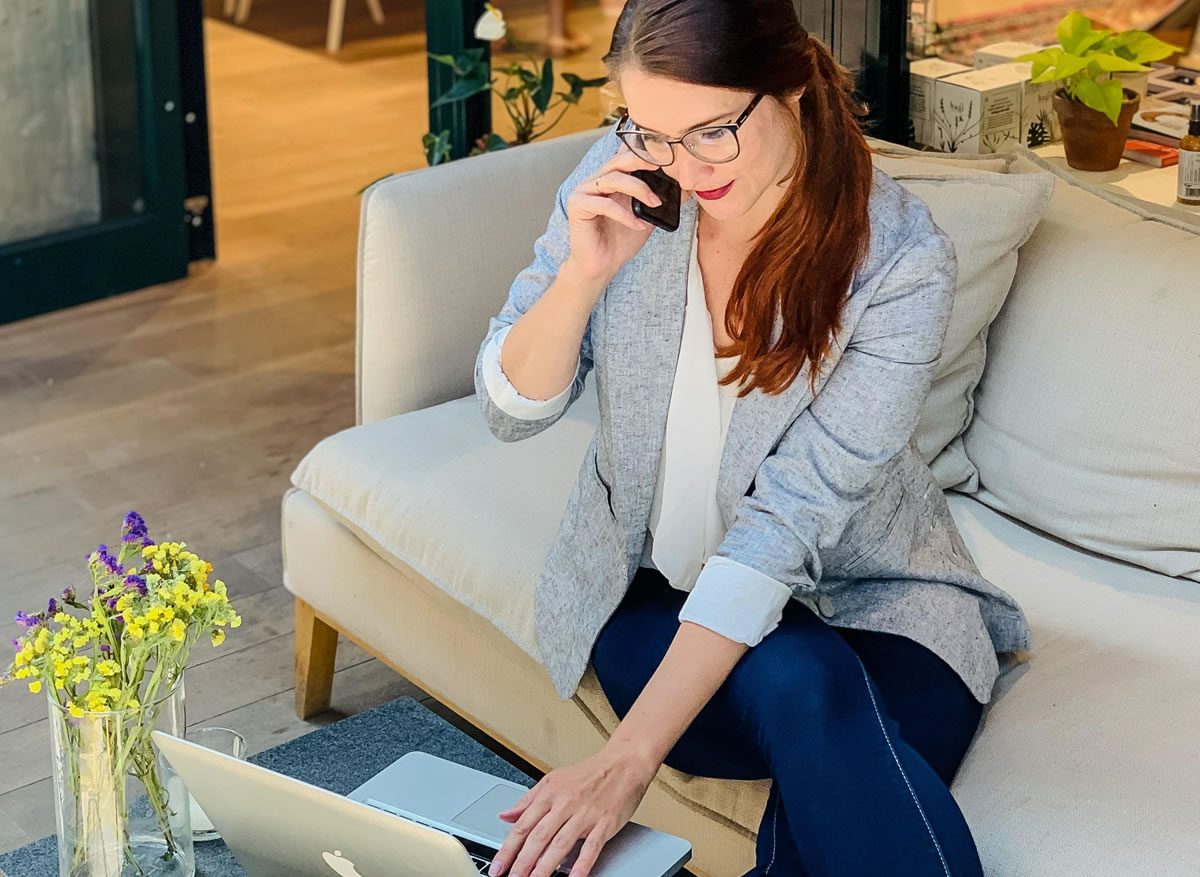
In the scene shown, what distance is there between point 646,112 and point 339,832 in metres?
0.63

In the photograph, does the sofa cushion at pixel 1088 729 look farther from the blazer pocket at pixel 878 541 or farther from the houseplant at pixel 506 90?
the houseplant at pixel 506 90

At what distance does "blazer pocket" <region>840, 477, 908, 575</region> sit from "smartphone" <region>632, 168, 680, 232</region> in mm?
344

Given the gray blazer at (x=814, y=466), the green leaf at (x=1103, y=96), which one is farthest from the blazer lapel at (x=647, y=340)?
the green leaf at (x=1103, y=96)

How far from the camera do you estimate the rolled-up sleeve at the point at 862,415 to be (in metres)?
1.43

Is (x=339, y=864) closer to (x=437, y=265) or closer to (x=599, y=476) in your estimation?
(x=599, y=476)

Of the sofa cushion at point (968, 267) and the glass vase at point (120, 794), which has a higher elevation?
the sofa cushion at point (968, 267)

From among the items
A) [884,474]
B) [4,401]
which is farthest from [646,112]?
[4,401]

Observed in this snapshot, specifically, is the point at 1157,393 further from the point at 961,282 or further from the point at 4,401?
the point at 4,401

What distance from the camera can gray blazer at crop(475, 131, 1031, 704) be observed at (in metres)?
1.44

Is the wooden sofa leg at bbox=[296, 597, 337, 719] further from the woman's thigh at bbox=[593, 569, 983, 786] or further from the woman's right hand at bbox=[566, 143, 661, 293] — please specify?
the woman's right hand at bbox=[566, 143, 661, 293]

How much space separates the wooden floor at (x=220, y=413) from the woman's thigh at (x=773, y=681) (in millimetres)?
712

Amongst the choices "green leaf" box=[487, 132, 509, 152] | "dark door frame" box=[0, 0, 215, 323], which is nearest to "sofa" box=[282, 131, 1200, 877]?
"green leaf" box=[487, 132, 509, 152]

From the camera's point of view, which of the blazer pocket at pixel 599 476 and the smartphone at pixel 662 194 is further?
the blazer pocket at pixel 599 476

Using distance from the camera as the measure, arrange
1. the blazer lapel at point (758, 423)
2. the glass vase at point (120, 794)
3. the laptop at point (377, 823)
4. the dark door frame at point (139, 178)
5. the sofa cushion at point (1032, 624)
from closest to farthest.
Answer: the laptop at point (377, 823) → the glass vase at point (120, 794) → the sofa cushion at point (1032, 624) → the blazer lapel at point (758, 423) → the dark door frame at point (139, 178)
